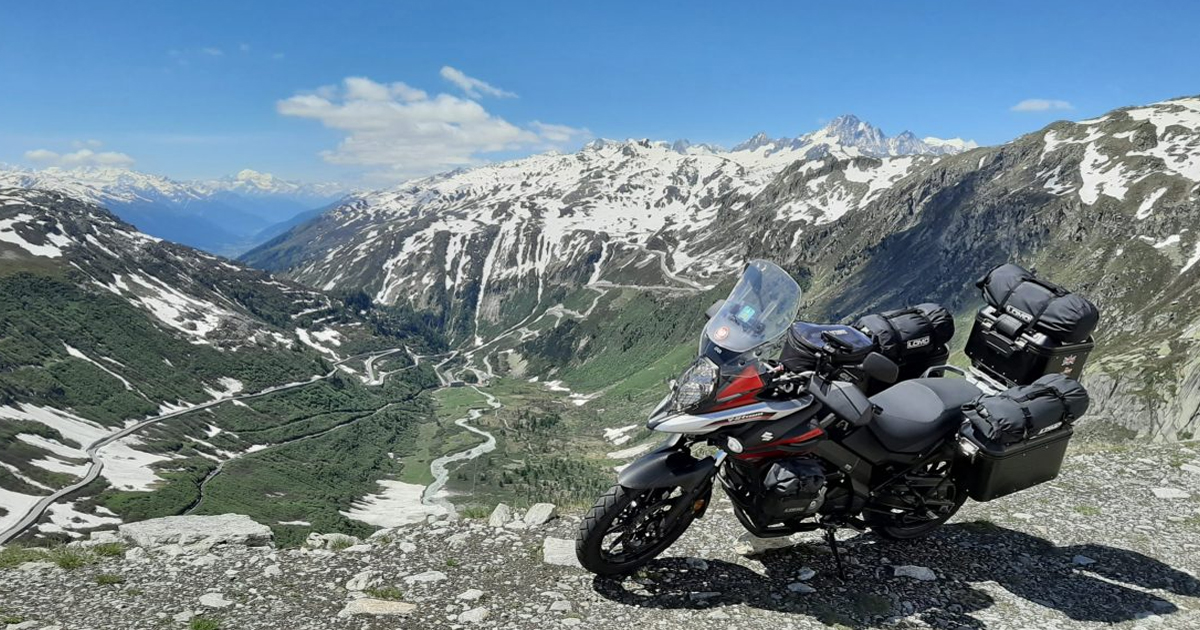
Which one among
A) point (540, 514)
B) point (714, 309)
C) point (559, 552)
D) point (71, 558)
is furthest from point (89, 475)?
point (714, 309)

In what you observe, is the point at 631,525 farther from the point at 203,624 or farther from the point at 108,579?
the point at 108,579

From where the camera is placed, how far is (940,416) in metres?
8.78

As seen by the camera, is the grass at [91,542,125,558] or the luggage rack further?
the luggage rack

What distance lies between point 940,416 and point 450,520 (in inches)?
323

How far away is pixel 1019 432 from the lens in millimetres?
8258

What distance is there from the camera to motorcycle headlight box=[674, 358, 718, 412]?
7.45m

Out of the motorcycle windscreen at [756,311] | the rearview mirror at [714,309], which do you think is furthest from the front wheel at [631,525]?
the rearview mirror at [714,309]

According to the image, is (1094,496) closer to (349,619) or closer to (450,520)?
(450,520)

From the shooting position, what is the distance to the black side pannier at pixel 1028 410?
8.25 meters

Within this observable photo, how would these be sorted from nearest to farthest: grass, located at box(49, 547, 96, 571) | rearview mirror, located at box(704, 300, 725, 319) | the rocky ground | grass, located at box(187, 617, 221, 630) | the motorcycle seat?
grass, located at box(187, 617, 221, 630) < the rocky ground < the motorcycle seat < rearview mirror, located at box(704, 300, 725, 319) < grass, located at box(49, 547, 96, 571)

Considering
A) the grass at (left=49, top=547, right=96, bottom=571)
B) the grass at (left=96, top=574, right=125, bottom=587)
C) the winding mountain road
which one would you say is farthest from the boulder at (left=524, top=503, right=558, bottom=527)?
the winding mountain road

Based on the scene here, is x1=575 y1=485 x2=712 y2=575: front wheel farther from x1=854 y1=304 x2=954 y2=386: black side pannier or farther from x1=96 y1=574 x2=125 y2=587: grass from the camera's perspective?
x1=96 y1=574 x2=125 y2=587: grass

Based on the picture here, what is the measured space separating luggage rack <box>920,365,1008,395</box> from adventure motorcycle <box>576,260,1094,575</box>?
11.6 inches

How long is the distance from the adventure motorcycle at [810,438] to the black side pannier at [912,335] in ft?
2.83
